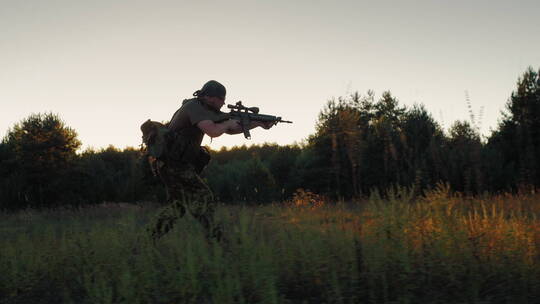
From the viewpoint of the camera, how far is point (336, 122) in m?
11.0

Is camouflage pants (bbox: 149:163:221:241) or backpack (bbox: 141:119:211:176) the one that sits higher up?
backpack (bbox: 141:119:211:176)

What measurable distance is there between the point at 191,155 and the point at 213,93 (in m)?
0.69

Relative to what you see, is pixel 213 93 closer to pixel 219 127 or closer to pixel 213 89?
pixel 213 89

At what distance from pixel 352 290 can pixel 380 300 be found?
22 cm

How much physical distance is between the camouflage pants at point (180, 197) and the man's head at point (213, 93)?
71cm

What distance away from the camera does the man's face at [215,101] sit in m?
4.67

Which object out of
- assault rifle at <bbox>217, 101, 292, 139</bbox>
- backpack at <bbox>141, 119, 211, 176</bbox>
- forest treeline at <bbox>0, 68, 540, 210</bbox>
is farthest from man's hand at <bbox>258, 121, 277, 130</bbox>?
forest treeline at <bbox>0, 68, 540, 210</bbox>

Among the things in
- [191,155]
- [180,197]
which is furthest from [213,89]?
[180,197]

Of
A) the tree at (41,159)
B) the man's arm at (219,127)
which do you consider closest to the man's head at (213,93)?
the man's arm at (219,127)

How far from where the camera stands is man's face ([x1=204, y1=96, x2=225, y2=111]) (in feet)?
15.3

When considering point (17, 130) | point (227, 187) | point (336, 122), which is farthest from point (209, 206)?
point (17, 130)

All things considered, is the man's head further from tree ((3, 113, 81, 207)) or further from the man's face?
tree ((3, 113, 81, 207))

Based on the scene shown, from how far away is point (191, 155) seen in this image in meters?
4.62

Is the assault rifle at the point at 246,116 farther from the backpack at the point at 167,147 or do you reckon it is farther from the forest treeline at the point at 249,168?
the forest treeline at the point at 249,168
